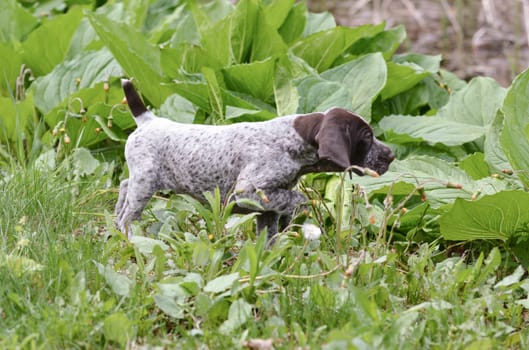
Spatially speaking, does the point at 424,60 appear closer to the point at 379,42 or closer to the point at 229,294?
the point at 379,42

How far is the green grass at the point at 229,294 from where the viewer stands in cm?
270

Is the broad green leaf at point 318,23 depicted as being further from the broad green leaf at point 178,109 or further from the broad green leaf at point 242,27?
the broad green leaf at point 178,109

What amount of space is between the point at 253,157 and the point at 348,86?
1.79 meters

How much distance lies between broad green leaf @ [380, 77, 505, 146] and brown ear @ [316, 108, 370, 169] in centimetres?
146

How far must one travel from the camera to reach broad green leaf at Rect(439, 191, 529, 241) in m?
3.49

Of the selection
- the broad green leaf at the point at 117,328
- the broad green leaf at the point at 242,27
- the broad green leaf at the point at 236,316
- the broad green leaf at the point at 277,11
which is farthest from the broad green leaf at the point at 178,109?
the broad green leaf at the point at 117,328

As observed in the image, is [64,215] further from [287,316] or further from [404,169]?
[404,169]

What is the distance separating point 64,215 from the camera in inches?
144

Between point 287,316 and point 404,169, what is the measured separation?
1.34 meters

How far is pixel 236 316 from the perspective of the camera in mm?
2814

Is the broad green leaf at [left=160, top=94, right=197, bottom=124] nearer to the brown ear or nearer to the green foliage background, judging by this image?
the green foliage background

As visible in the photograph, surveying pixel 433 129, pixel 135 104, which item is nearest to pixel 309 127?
pixel 135 104

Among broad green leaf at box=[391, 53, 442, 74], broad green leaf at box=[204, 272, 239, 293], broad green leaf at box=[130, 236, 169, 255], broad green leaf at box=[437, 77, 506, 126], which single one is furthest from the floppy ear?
broad green leaf at box=[391, 53, 442, 74]

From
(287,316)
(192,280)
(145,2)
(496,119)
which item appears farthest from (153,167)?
(145,2)
